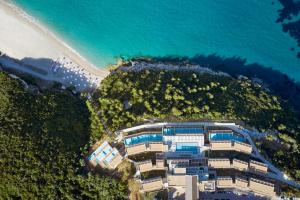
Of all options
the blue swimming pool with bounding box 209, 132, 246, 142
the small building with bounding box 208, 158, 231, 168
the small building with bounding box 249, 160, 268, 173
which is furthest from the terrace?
the small building with bounding box 249, 160, 268, 173

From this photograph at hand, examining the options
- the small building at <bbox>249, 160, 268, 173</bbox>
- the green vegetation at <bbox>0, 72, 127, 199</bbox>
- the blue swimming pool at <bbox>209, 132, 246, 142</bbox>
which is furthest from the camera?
the blue swimming pool at <bbox>209, 132, 246, 142</bbox>

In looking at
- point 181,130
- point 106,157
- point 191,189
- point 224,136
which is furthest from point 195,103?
point 106,157

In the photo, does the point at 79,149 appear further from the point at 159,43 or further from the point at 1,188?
the point at 159,43

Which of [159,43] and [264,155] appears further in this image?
[159,43]

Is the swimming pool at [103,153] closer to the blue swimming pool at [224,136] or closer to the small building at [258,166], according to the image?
the blue swimming pool at [224,136]

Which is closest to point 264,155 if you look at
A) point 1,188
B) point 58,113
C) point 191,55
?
point 191,55

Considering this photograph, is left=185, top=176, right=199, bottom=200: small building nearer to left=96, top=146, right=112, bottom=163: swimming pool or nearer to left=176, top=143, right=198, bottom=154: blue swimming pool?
left=176, top=143, right=198, bottom=154: blue swimming pool

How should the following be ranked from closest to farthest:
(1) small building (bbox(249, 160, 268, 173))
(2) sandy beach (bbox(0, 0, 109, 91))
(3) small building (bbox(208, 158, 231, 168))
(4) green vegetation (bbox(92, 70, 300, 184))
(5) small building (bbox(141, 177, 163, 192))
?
(5) small building (bbox(141, 177, 163, 192)) → (3) small building (bbox(208, 158, 231, 168)) → (1) small building (bbox(249, 160, 268, 173)) → (4) green vegetation (bbox(92, 70, 300, 184)) → (2) sandy beach (bbox(0, 0, 109, 91))
